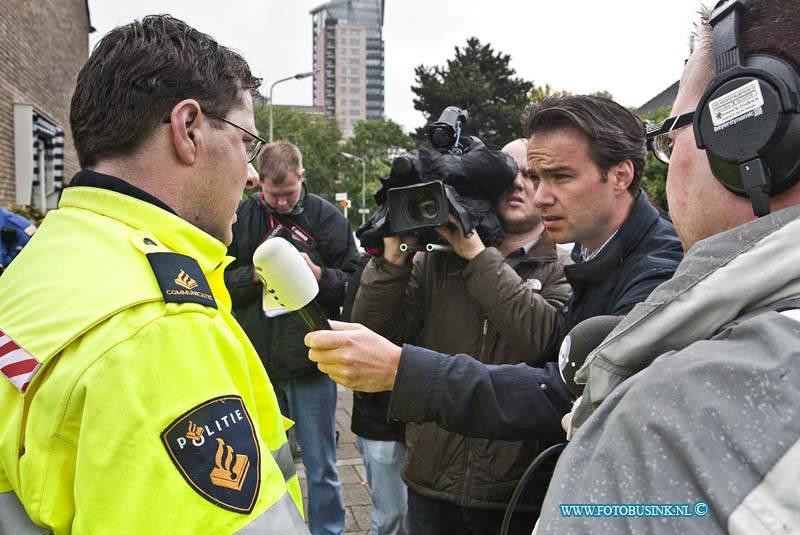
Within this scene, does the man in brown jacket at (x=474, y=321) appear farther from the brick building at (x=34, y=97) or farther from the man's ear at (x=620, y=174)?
the brick building at (x=34, y=97)

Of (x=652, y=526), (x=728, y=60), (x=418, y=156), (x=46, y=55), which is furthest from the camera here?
(x=46, y=55)

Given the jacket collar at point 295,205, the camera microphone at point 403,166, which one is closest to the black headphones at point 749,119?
the camera microphone at point 403,166

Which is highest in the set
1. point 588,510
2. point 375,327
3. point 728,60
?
point 728,60

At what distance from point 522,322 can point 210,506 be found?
133 centimetres

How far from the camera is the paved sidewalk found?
424 centimetres

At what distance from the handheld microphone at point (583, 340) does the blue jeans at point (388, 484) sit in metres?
1.84

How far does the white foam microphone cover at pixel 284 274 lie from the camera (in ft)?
5.12

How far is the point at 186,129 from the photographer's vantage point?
59.1 inches

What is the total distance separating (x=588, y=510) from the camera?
74cm

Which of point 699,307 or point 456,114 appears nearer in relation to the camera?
point 699,307

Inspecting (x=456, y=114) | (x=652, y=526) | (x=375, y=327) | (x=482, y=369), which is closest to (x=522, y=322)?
(x=482, y=369)

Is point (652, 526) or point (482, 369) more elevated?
point (652, 526)

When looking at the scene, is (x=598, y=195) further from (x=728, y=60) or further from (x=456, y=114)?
(x=728, y=60)

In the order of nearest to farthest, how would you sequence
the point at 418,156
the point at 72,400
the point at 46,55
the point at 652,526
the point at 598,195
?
1. the point at 652,526
2. the point at 72,400
3. the point at 598,195
4. the point at 418,156
5. the point at 46,55
